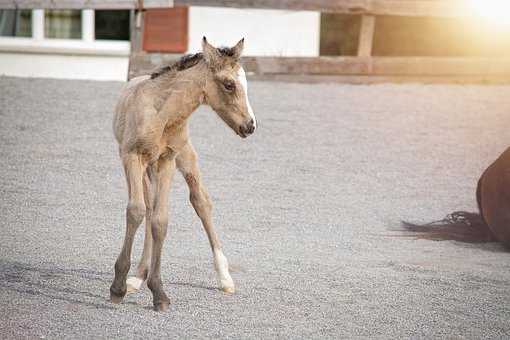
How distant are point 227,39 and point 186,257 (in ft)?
37.1

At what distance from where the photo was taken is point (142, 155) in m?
7.09

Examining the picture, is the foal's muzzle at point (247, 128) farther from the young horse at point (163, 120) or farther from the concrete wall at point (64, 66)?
the concrete wall at point (64, 66)

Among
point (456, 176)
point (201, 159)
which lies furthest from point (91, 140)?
point (456, 176)

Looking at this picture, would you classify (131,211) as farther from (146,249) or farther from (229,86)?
(229,86)

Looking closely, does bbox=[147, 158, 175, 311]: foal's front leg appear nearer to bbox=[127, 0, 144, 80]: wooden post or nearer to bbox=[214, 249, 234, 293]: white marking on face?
bbox=[214, 249, 234, 293]: white marking on face

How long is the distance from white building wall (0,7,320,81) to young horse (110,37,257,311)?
39.3 ft

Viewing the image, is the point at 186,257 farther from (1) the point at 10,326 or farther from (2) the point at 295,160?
(2) the point at 295,160

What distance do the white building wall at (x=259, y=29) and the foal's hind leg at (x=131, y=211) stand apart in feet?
41.7

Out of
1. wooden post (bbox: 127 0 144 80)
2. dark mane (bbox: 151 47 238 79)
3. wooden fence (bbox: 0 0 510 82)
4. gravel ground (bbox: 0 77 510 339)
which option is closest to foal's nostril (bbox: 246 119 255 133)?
dark mane (bbox: 151 47 238 79)

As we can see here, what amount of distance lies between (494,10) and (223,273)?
11987 millimetres

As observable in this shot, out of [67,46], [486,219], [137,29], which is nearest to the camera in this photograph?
[486,219]

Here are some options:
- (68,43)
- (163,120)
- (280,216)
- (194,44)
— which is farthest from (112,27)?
(163,120)

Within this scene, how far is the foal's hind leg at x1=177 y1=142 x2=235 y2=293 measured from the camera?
7531 millimetres

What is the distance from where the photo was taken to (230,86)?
22.7 ft
